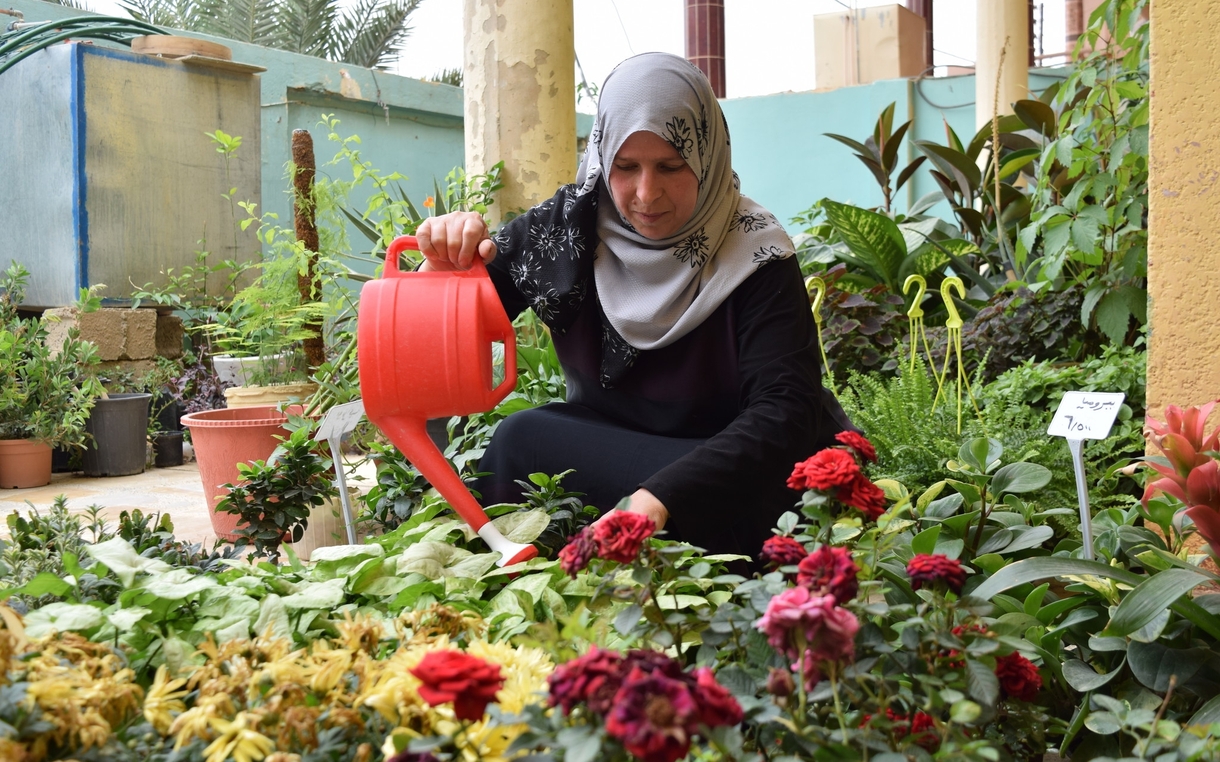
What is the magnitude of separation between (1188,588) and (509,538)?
2.84 feet

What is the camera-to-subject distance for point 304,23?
10.1 m

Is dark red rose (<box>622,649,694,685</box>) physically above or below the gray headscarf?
below

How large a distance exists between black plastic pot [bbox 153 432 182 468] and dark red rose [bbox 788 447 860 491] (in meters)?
4.39

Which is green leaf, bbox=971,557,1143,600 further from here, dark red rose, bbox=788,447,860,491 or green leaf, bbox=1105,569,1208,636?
dark red rose, bbox=788,447,860,491

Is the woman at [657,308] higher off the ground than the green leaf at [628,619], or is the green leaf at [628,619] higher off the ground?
the woman at [657,308]

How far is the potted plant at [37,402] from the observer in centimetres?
405

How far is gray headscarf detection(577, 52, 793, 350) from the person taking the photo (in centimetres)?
161

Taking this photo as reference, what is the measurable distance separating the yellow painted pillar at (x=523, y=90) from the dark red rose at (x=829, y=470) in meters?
2.47

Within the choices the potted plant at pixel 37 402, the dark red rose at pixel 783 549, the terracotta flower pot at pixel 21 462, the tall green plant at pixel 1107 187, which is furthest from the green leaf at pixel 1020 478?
the terracotta flower pot at pixel 21 462

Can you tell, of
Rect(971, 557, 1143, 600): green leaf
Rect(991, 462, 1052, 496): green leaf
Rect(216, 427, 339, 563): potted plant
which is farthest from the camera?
Rect(216, 427, 339, 563): potted plant

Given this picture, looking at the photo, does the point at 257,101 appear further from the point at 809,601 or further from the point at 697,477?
the point at 809,601

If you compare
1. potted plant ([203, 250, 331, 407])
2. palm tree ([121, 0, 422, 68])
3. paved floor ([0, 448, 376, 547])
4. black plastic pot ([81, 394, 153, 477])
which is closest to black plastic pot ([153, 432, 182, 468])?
paved floor ([0, 448, 376, 547])

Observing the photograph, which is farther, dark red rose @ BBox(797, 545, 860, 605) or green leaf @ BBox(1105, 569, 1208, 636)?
green leaf @ BBox(1105, 569, 1208, 636)

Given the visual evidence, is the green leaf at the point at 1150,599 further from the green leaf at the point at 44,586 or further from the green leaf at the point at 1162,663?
the green leaf at the point at 44,586
